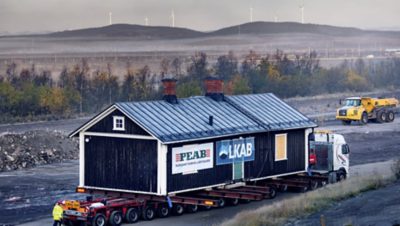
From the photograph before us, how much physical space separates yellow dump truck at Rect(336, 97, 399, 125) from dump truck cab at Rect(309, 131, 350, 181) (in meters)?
29.0

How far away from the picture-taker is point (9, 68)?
340 ft

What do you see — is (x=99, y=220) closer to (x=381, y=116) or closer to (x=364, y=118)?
(x=364, y=118)

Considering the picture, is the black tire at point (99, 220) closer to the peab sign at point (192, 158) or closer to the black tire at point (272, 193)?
the peab sign at point (192, 158)

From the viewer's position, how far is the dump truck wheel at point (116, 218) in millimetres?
32062

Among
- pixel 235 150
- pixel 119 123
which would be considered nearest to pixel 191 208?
pixel 235 150

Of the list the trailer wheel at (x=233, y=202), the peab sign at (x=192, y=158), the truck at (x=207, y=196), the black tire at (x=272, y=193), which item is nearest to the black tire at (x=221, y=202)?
the truck at (x=207, y=196)

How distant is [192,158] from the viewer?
35.3 meters

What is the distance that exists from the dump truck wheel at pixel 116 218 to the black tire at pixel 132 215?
1.33 ft

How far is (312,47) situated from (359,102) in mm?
A: 101832

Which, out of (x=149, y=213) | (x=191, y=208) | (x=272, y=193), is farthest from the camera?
(x=272, y=193)

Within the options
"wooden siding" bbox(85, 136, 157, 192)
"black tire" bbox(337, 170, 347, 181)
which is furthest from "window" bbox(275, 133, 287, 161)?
"wooden siding" bbox(85, 136, 157, 192)

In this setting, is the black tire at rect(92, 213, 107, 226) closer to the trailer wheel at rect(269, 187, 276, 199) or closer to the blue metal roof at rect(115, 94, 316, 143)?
the blue metal roof at rect(115, 94, 316, 143)

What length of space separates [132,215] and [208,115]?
606 centimetres

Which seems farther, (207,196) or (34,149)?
(34,149)
